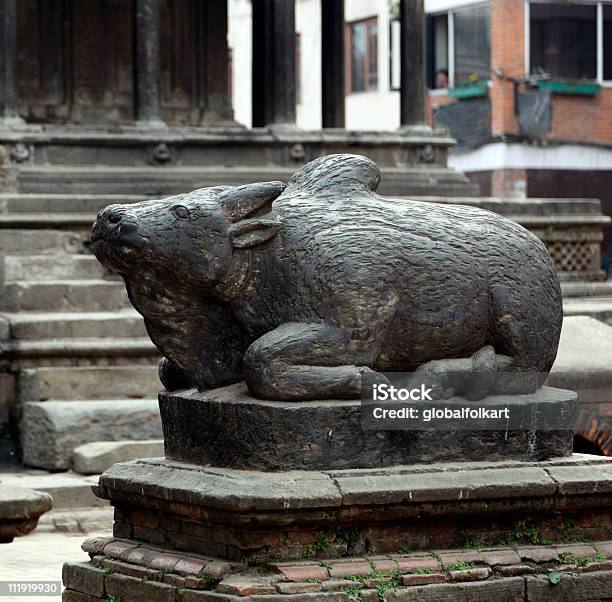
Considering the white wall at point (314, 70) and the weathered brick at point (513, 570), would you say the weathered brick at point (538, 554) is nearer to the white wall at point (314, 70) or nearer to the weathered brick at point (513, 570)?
the weathered brick at point (513, 570)

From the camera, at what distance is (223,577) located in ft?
20.6

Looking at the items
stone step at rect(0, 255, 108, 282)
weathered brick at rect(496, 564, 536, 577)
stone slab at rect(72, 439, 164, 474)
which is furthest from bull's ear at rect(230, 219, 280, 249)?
stone step at rect(0, 255, 108, 282)

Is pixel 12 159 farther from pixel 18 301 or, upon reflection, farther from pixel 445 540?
pixel 445 540

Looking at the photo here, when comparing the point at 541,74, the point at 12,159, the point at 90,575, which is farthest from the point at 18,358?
the point at 541,74

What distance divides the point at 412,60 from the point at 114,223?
13714 millimetres

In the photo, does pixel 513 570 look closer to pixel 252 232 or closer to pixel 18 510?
pixel 252 232

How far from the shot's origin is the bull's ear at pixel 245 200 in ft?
22.2

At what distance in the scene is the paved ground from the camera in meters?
9.32

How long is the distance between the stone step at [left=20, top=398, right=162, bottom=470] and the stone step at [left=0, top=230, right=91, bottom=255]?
8.05 ft

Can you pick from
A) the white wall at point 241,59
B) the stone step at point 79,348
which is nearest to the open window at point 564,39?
the white wall at point 241,59

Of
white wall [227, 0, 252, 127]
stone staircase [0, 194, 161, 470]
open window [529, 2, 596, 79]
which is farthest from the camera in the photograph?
white wall [227, 0, 252, 127]

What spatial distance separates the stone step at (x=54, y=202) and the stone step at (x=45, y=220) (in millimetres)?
86

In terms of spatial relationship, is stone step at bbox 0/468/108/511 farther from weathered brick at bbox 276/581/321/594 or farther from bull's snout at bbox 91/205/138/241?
weathered brick at bbox 276/581/321/594

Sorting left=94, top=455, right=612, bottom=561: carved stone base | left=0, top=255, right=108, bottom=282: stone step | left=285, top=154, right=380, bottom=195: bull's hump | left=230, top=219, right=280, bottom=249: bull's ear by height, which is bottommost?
left=94, top=455, right=612, bottom=561: carved stone base
